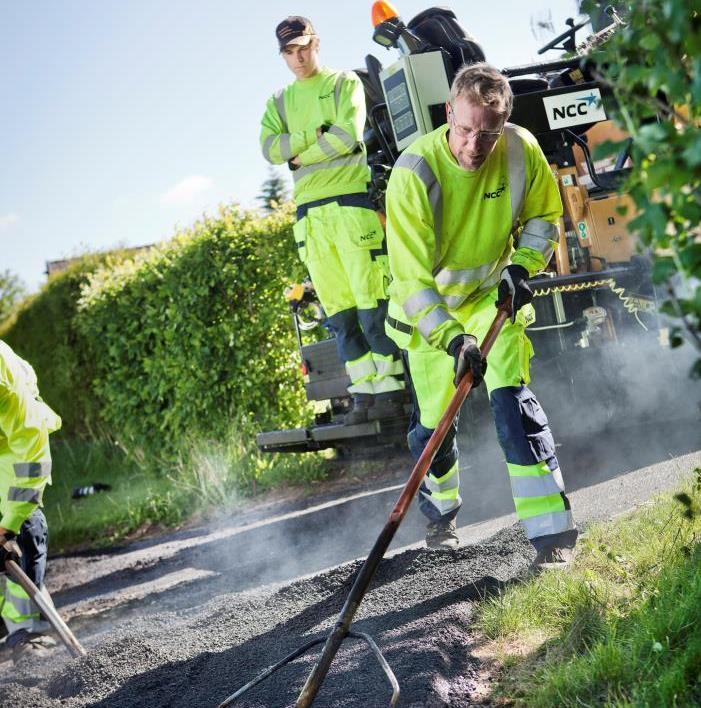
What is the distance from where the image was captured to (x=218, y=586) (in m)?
5.82

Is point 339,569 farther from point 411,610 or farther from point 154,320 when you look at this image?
point 154,320

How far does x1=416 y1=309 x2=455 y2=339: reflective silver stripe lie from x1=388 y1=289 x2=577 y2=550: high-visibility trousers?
13.6 inches

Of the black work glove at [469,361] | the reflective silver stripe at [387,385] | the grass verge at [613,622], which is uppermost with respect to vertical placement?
the black work glove at [469,361]

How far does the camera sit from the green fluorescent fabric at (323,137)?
5.77m

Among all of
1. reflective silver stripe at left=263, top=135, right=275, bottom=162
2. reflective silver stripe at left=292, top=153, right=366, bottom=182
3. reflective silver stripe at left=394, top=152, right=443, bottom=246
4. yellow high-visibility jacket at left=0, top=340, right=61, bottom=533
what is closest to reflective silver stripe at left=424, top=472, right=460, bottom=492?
reflective silver stripe at left=394, top=152, right=443, bottom=246

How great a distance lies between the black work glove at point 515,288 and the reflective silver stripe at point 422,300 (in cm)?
27

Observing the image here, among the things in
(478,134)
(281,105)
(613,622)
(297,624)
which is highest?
(281,105)

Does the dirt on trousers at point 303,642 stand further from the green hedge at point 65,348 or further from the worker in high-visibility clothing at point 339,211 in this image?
the green hedge at point 65,348

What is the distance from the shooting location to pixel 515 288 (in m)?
3.87

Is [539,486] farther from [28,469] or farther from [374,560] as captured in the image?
[28,469]

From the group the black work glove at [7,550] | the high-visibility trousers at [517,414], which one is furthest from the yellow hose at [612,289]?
the black work glove at [7,550]

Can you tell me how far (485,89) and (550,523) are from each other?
1.75m

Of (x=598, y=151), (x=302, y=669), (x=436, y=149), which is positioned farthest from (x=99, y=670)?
(x=598, y=151)

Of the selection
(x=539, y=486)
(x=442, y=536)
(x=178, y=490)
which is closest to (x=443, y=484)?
(x=442, y=536)
